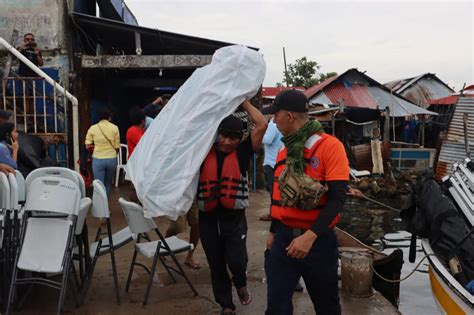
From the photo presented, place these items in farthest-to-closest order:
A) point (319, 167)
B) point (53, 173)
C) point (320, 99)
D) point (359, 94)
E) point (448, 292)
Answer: point (359, 94) < point (320, 99) < point (53, 173) < point (448, 292) < point (319, 167)

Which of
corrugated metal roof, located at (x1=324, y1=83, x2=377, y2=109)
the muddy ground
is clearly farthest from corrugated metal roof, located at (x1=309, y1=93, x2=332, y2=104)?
the muddy ground

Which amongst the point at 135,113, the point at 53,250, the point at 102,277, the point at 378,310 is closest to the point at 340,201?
the point at 378,310

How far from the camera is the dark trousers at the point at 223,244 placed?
3670 millimetres

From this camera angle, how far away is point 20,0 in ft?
27.8

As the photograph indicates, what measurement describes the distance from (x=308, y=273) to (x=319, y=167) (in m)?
0.65

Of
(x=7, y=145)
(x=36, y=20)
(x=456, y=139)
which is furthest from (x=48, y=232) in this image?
(x=456, y=139)

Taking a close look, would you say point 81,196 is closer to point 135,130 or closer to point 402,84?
point 135,130

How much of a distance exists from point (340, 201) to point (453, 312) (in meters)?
2.14

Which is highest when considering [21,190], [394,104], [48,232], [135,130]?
[394,104]

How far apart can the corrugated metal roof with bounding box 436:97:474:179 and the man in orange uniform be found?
27.0ft

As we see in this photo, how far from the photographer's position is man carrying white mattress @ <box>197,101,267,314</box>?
359 cm

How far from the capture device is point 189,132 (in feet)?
11.8

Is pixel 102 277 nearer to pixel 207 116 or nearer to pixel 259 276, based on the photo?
pixel 259 276

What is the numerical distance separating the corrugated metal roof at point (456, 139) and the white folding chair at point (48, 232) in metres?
8.66
